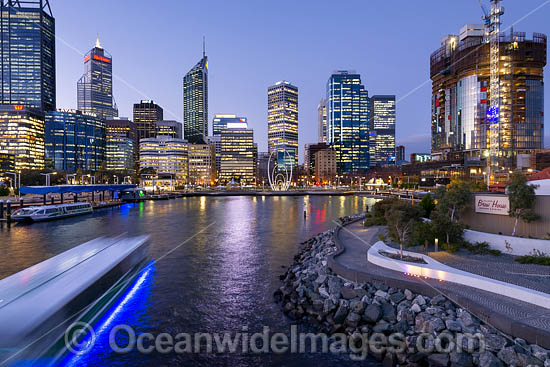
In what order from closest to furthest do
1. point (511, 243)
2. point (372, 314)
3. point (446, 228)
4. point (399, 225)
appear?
point (372, 314), point (511, 243), point (399, 225), point (446, 228)

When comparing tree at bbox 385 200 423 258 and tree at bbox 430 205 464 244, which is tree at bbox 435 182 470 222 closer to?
tree at bbox 430 205 464 244

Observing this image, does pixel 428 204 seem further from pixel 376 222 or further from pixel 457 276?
pixel 457 276

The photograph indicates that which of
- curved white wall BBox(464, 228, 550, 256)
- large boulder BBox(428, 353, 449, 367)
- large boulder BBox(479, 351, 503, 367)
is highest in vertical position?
curved white wall BBox(464, 228, 550, 256)

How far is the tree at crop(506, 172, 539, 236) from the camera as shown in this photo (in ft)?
78.4

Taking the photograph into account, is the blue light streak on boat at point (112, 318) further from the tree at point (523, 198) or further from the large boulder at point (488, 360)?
the tree at point (523, 198)

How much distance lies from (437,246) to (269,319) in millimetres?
15697

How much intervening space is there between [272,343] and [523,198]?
73.5 feet

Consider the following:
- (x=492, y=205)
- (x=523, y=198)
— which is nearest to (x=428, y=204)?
(x=492, y=205)

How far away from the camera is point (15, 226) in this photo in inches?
2077

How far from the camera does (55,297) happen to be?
1427 centimetres

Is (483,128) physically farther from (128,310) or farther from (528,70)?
(128,310)

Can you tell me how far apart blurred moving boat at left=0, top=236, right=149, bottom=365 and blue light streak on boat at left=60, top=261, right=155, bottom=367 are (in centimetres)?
45

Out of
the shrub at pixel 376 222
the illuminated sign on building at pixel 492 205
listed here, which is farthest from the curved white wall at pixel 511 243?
the shrub at pixel 376 222

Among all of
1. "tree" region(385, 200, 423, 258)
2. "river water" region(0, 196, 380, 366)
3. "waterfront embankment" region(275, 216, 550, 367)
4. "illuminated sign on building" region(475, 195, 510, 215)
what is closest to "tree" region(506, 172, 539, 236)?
"illuminated sign on building" region(475, 195, 510, 215)
